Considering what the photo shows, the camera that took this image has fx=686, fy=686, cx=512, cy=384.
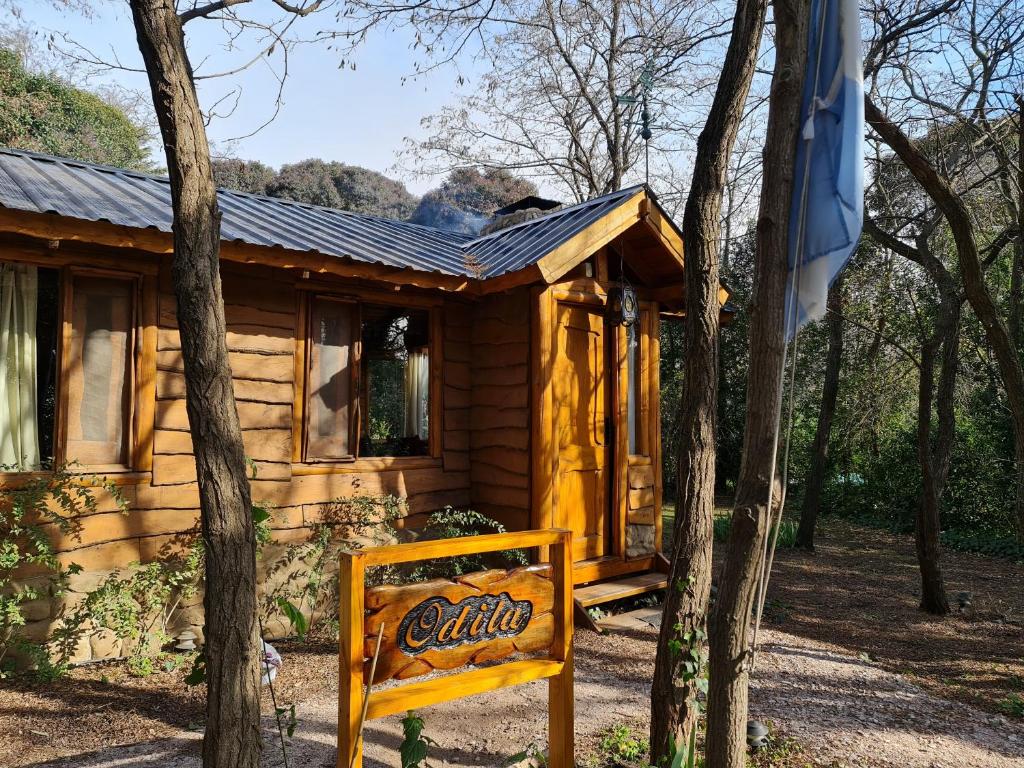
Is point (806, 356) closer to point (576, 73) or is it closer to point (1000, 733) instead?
point (576, 73)

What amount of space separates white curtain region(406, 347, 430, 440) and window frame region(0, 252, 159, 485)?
7.19ft

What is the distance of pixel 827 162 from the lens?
8.81 ft

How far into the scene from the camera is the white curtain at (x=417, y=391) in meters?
6.46

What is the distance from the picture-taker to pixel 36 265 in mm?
4621

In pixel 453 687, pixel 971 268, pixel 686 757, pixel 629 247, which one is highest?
pixel 629 247

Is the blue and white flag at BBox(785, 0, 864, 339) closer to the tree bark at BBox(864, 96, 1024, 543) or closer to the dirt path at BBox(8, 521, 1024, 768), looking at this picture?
the dirt path at BBox(8, 521, 1024, 768)

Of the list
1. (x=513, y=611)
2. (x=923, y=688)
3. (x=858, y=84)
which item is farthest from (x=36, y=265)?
(x=923, y=688)

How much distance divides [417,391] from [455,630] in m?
3.84

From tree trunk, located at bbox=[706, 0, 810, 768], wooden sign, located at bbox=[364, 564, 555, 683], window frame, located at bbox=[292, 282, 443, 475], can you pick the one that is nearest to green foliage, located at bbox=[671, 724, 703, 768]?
tree trunk, located at bbox=[706, 0, 810, 768]

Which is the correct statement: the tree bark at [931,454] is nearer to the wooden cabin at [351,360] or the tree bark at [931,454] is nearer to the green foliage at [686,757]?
the wooden cabin at [351,360]

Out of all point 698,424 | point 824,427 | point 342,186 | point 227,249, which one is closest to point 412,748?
point 698,424

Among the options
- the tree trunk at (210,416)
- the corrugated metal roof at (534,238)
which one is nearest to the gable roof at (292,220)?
the corrugated metal roof at (534,238)

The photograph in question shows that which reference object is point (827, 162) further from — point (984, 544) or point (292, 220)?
point (984, 544)

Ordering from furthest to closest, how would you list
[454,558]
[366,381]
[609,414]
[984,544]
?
[984,544] < [609,414] < [366,381] < [454,558]
